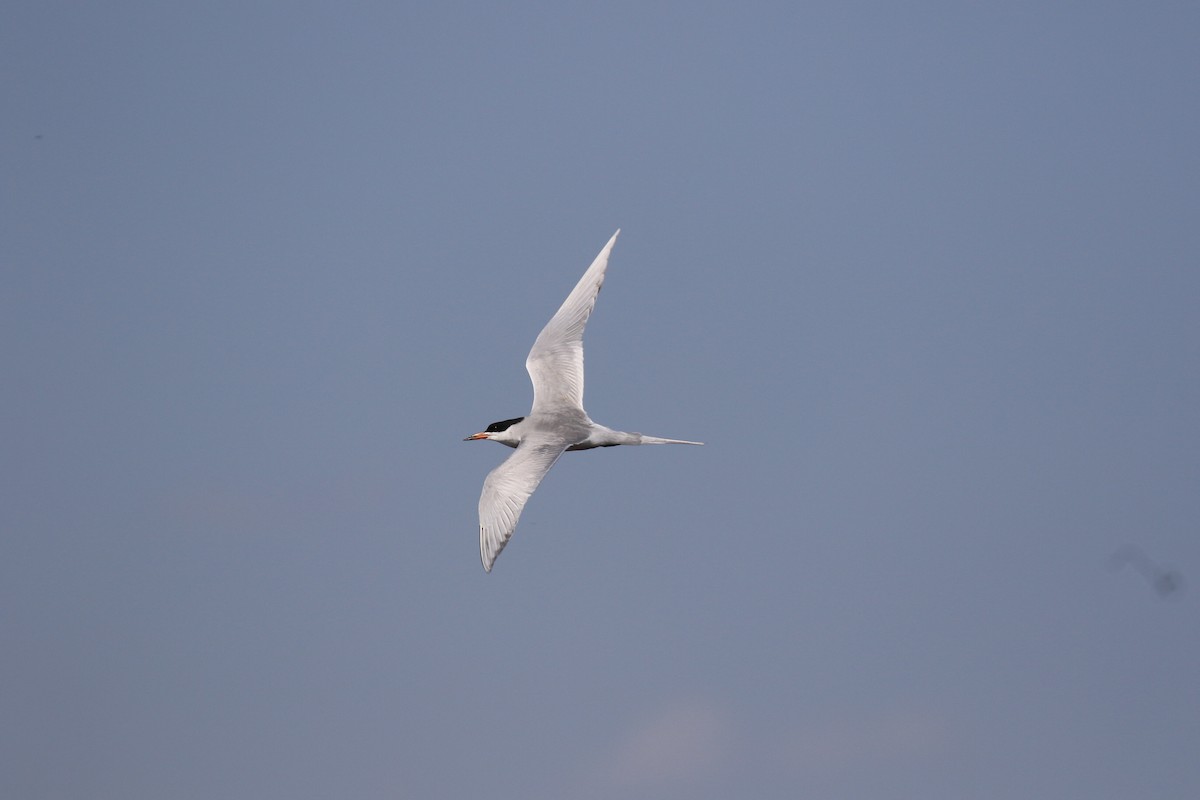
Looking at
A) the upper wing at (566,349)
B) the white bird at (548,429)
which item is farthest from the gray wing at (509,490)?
the upper wing at (566,349)

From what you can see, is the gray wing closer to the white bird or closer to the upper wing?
the white bird

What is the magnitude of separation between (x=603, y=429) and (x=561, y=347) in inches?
115

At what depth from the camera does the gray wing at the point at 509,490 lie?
30906 mm

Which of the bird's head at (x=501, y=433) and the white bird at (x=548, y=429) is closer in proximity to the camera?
the white bird at (x=548, y=429)

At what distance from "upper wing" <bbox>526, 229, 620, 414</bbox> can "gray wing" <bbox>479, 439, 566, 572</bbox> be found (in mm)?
2355

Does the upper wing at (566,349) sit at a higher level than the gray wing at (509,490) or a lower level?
higher

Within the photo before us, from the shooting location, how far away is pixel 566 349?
37.0 meters

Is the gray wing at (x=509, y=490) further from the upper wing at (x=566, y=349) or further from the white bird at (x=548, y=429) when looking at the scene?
the upper wing at (x=566, y=349)

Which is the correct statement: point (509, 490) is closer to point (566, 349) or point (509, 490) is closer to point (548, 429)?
point (548, 429)

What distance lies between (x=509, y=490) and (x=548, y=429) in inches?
129

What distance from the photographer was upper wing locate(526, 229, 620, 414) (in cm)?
3619

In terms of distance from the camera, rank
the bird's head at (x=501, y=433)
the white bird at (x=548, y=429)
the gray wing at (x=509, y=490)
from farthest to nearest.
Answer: the bird's head at (x=501, y=433) < the white bird at (x=548, y=429) < the gray wing at (x=509, y=490)

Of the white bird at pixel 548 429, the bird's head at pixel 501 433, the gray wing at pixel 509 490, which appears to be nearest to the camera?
the gray wing at pixel 509 490

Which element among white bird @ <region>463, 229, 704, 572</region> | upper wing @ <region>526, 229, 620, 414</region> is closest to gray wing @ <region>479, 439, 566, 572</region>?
white bird @ <region>463, 229, 704, 572</region>
